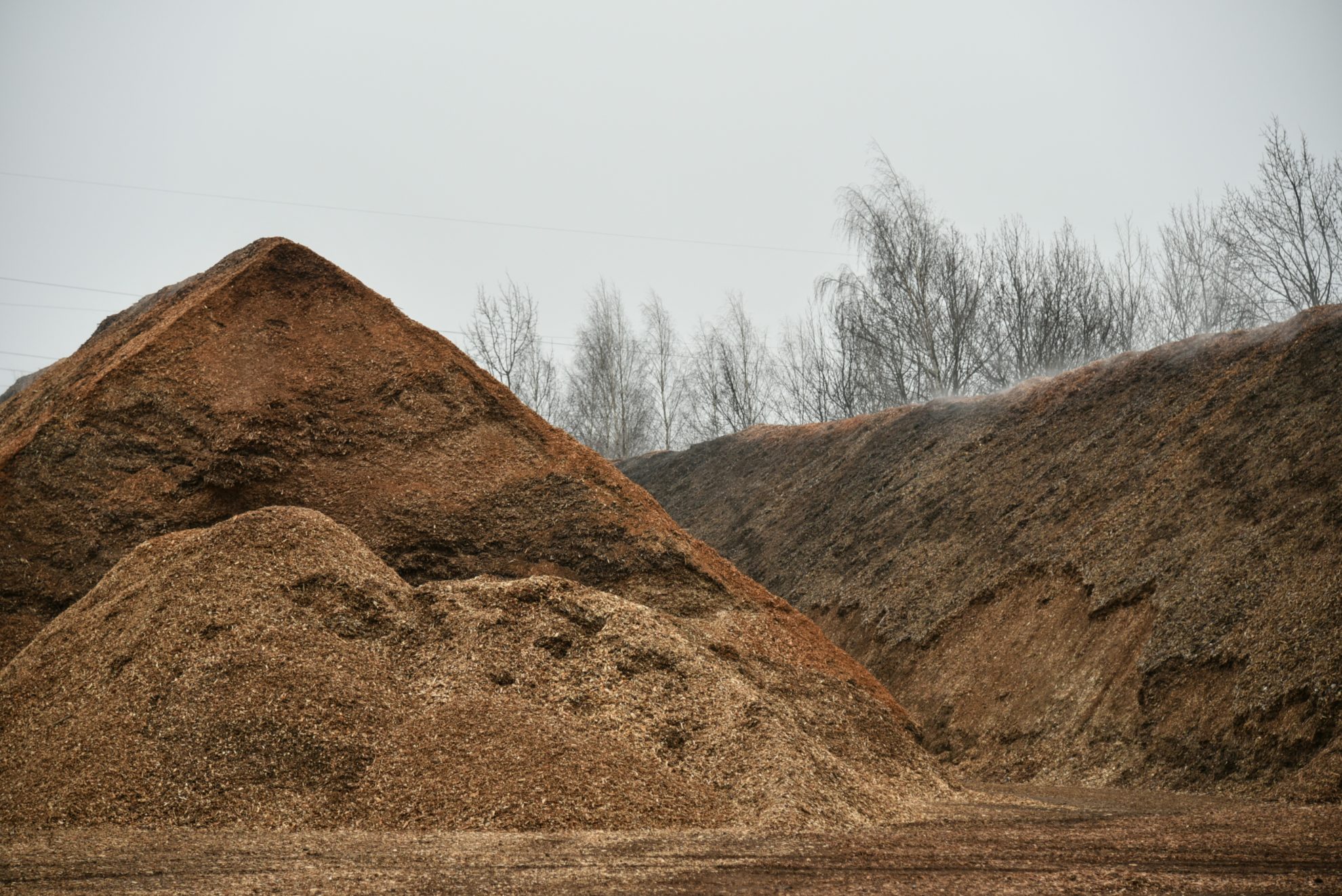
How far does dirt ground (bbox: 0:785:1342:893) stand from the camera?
5820 millimetres

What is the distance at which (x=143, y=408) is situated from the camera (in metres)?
12.8

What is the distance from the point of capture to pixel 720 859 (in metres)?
6.67

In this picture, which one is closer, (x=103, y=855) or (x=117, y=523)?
(x=103, y=855)

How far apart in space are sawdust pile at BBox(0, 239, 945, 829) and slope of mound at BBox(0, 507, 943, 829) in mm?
26

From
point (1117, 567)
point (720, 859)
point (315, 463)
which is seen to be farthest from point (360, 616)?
point (1117, 567)

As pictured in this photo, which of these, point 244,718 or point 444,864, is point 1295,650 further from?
point 244,718

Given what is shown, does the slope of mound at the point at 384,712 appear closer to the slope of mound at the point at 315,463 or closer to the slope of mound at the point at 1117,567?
the slope of mound at the point at 315,463

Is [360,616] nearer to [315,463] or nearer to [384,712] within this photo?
[384,712]

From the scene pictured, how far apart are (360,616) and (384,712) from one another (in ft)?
4.19

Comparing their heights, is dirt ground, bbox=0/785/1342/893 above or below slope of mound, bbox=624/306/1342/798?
below

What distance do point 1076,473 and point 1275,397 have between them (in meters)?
3.19

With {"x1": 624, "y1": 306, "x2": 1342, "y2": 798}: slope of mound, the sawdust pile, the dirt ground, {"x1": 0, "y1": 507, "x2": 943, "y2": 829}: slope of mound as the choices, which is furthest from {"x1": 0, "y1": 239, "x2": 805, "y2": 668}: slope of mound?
the dirt ground

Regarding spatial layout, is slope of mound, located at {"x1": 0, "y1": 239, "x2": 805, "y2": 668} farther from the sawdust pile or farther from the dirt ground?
the dirt ground

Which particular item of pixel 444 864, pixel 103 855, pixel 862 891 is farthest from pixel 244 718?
pixel 862 891
